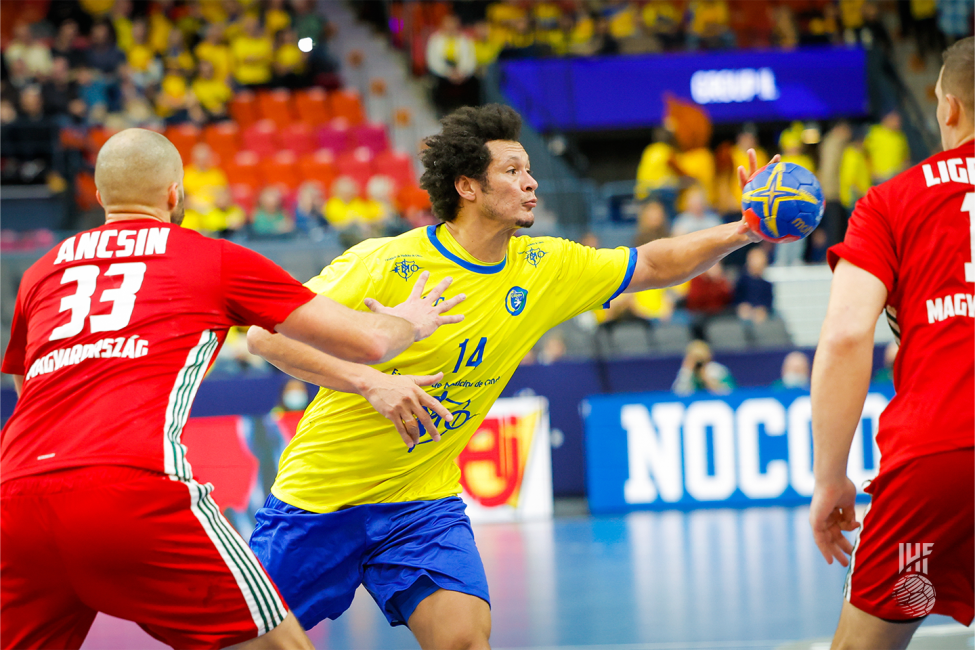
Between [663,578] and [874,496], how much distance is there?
427 centimetres

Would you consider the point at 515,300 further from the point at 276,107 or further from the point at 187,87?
the point at 187,87

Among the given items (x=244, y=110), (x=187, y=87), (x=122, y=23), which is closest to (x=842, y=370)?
(x=244, y=110)

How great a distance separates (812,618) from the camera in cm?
572

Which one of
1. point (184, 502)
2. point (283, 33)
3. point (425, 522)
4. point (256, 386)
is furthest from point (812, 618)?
point (283, 33)

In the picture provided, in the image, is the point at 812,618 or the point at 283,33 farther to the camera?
the point at 283,33

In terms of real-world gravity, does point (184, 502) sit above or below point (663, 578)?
above

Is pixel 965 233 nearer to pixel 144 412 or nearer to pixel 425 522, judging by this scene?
pixel 425 522

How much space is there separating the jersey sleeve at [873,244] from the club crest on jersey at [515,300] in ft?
4.37

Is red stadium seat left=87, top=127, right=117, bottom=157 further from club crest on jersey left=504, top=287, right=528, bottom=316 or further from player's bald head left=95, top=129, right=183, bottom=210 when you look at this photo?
player's bald head left=95, top=129, right=183, bottom=210

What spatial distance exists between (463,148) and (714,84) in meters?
13.1

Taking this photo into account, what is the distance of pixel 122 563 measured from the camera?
2.67m

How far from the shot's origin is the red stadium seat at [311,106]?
15891 millimetres

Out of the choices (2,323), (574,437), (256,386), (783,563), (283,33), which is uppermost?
(283,33)

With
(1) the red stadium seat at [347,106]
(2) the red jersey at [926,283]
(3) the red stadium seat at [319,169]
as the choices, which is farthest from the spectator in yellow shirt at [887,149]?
(2) the red jersey at [926,283]
